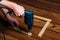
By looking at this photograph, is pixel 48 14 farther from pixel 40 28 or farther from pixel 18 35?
pixel 18 35

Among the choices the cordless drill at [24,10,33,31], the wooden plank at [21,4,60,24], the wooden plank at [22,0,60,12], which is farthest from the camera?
the wooden plank at [22,0,60,12]

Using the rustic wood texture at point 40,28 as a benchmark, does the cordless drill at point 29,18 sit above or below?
above

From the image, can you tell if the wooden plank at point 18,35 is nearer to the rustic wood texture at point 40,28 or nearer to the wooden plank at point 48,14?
the rustic wood texture at point 40,28

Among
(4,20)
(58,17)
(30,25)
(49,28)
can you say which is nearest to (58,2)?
(58,17)

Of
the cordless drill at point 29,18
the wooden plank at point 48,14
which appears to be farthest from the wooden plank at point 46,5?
the cordless drill at point 29,18

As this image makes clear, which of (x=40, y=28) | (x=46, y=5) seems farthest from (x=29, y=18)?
(x=46, y=5)

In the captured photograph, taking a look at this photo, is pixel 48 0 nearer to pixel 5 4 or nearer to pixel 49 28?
pixel 49 28

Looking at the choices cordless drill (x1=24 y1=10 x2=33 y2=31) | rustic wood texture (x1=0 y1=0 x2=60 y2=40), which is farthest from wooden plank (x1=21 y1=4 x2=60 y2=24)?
cordless drill (x1=24 y1=10 x2=33 y2=31)

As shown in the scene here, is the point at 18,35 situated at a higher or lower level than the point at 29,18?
lower

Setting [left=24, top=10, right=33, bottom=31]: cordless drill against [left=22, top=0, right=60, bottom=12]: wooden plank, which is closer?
[left=24, top=10, right=33, bottom=31]: cordless drill

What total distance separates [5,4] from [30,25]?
1.17 ft

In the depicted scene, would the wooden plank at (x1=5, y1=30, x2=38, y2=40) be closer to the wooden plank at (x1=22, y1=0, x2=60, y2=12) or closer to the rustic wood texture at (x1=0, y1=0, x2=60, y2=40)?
the rustic wood texture at (x1=0, y1=0, x2=60, y2=40)

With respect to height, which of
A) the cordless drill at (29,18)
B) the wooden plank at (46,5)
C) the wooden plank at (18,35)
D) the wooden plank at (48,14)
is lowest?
the wooden plank at (18,35)

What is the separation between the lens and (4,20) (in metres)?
1.55
